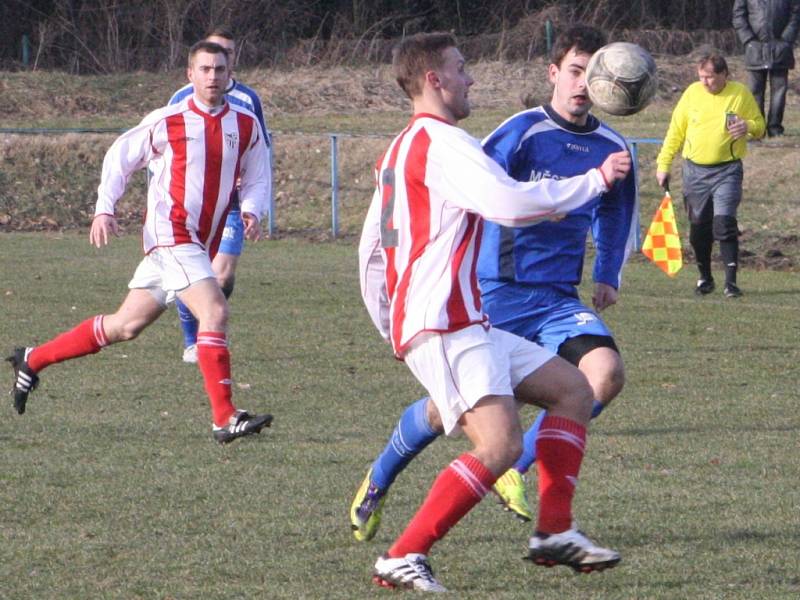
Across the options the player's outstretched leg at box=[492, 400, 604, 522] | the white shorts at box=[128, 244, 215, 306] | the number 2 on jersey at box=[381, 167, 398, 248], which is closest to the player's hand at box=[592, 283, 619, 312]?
the player's outstretched leg at box=[492, 400, 604, 522]

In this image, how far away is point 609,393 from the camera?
5.25 meters

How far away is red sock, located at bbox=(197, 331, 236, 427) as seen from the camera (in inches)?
264

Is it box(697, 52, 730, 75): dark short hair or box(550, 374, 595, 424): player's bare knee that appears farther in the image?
box(697, 52, 730, 75): dark short hair

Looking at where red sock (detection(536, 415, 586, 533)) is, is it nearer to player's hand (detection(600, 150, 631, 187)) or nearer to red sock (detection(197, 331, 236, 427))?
player's hand (detection(600, 150, 631, 187))

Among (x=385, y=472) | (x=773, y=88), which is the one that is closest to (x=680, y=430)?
(x=385, y=472)

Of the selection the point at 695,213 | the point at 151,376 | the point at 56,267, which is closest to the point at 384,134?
the point at 56,267

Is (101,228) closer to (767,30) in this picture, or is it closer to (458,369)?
(458,369)

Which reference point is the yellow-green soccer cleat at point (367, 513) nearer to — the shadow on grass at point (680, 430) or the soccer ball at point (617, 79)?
the soccer ball at point (617, 79)

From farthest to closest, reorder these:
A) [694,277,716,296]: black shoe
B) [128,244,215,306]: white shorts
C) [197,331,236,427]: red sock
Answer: [694,277,716,296]: black shoe
[128,244,215,306]: white shorts
[197,331,236,427]: red sock

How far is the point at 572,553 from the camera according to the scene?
4.37 m

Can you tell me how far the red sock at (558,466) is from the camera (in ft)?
14.7

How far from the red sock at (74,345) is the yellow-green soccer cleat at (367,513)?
8.42 feet

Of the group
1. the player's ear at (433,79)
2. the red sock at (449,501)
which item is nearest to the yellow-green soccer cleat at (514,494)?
the red sock at (449,501)

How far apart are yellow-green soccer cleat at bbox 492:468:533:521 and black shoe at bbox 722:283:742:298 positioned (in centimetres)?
776
